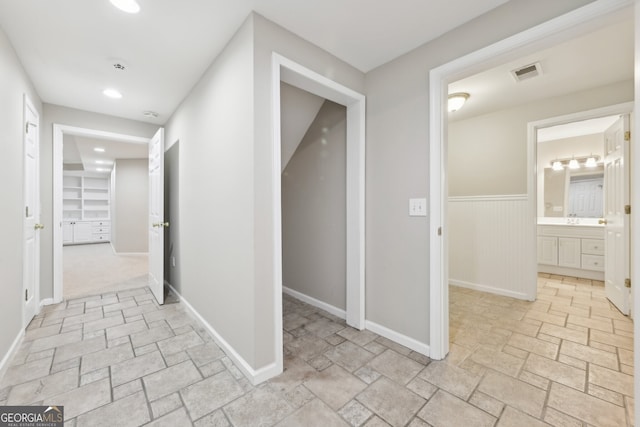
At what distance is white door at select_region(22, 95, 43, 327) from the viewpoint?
237 cm

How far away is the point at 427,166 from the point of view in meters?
1.98

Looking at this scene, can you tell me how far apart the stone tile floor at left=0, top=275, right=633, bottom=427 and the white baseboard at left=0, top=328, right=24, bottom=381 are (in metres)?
0.05

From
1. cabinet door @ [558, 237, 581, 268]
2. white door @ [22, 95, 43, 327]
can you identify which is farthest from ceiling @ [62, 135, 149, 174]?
cabinet door @ [558, 237, 581, 268]

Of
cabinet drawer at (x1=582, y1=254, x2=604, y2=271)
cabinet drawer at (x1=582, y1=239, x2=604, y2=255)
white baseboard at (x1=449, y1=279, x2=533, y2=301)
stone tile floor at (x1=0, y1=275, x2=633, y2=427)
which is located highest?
cabinet drawer at (x1=582, y1=239, x2=604, y2=255)

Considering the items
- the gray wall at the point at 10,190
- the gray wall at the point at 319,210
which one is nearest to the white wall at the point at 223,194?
the gray wall at the point at 319,210

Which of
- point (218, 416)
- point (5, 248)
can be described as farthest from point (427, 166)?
point (5, 248)

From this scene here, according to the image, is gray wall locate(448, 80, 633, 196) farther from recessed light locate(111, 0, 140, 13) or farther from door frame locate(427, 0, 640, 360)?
recessed light locate(111, 0, 140, 13)

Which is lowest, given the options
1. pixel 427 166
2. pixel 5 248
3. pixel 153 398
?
pixel 153 398

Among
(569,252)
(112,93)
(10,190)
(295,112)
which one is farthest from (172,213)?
(569,252)

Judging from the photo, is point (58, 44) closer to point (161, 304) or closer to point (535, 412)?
point (161, 304)

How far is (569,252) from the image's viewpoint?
4.24m

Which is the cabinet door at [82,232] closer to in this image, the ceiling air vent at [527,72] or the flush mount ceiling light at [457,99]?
the flush mount ceiling light at [457,99]

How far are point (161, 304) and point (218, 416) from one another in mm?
2097

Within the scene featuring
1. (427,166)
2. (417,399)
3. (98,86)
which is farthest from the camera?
Result: (98,86)
